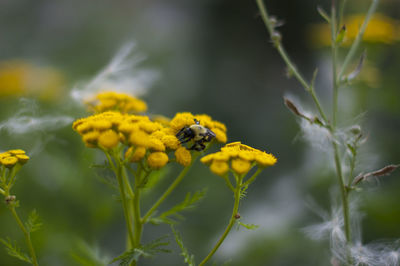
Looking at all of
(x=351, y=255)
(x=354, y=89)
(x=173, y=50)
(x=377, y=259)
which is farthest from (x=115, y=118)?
(x=173, y=50)

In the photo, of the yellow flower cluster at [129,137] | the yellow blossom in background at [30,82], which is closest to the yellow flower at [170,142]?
the yellow flower cluster at [129,137]

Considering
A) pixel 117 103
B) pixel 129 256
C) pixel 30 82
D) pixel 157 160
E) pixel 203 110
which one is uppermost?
pixel 203 110

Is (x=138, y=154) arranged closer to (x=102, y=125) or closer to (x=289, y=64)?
(x=102, y=125)

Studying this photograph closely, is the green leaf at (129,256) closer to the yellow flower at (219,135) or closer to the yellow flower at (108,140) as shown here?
the yellow flower at (108,140)

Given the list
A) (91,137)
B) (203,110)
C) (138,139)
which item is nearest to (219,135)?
(138,139)

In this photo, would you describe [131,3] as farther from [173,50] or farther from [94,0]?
[173,50]

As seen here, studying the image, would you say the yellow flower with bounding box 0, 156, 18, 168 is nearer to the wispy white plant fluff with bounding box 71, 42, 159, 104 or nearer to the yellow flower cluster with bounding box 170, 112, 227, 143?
the yellow flower cluster with bounding box 170, 112, 227, 143
